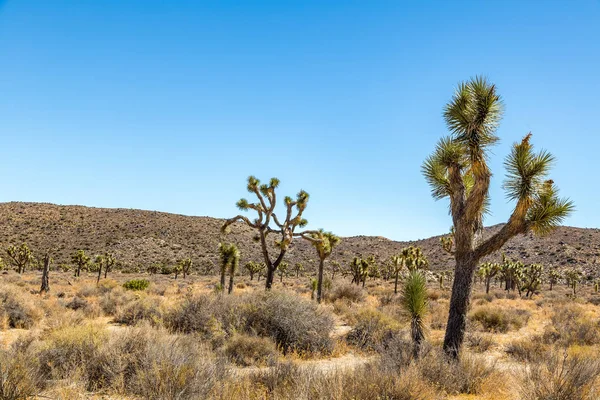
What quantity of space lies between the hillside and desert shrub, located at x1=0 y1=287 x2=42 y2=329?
5001 centimetres

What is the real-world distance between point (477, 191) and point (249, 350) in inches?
274

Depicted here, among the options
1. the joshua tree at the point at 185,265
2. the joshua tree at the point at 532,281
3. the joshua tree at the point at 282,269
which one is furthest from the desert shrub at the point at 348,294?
the joshua tree at the point at 185,265

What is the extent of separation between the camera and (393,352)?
27.2 feet

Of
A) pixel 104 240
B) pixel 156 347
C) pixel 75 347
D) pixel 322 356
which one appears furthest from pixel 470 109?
pixel 104 240

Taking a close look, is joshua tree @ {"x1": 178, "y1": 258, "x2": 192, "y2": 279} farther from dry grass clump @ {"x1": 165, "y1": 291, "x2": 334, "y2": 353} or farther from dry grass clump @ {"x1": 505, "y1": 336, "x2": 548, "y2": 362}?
dry grass clump @ {"x1": 505, "y1": 336, "x2": 548, "y2": 362}

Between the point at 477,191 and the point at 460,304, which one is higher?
the point at 477,191

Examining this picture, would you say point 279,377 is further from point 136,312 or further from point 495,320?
point 495,320

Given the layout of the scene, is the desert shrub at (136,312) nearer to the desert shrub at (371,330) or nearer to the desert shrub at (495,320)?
the desert shrub at (371,330)

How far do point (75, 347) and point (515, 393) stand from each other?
26.2 ft

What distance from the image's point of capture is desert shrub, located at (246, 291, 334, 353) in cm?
1209

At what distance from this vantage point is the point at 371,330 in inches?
538

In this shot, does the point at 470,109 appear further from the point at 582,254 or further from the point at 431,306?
the point at 582,254

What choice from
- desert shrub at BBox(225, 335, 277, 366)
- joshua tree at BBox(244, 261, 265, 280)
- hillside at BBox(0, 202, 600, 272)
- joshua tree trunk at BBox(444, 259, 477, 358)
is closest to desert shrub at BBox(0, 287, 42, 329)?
desert shrub at BBox(225, 335, 277, 366)

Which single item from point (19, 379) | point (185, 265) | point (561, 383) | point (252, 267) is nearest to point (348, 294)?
point (561, 383)
